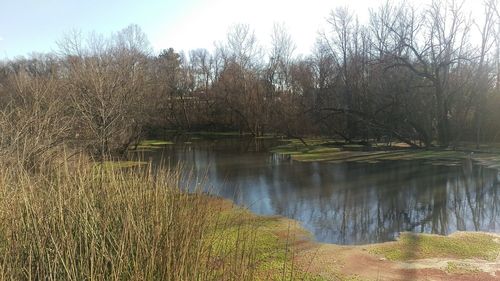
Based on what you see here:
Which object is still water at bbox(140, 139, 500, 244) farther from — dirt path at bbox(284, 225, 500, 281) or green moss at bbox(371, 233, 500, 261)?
dirt path at bbox(284, 225, 500, 281)

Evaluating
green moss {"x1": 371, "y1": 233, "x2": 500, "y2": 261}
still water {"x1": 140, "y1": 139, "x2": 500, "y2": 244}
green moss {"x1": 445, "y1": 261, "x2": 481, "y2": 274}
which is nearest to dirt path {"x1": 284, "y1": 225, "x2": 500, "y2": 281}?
green moss {"x1": 445, "y1": 261, "x2": 481, "y2": 274}

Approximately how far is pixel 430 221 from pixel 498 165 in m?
10.7

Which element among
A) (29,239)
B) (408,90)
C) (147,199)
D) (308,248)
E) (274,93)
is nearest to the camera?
(29,239)

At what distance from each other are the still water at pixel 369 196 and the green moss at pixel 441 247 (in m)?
0.81

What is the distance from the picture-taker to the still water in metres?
11.8

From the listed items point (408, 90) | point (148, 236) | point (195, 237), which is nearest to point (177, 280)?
point (148, 236)

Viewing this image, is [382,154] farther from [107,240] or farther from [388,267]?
[107,240]

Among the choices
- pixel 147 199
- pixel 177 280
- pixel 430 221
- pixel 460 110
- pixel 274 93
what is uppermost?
pixel 274 93

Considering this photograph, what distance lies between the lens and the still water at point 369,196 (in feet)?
38.6

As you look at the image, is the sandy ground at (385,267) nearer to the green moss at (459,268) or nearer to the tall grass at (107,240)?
the green moss at (459,268)

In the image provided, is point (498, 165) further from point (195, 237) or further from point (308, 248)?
point (195, 237)

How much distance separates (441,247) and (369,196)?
20.4 ft

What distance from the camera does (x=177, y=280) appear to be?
2990mm

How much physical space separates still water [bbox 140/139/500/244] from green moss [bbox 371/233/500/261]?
31.7 inches
